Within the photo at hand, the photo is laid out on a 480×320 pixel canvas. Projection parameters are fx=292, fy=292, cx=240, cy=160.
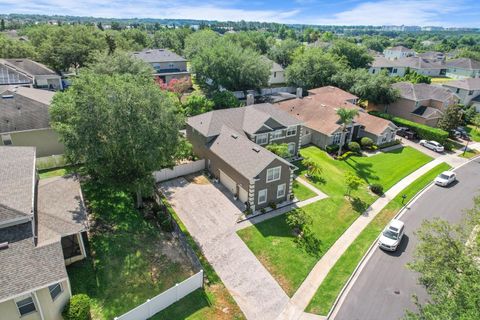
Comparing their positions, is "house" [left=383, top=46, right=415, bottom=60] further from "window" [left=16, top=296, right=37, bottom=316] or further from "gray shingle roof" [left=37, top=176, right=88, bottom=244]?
"window" [left=16, top=296, right=37, bottom=316]

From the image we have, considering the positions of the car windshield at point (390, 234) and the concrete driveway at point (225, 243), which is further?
the car windshield at point (390, 234)

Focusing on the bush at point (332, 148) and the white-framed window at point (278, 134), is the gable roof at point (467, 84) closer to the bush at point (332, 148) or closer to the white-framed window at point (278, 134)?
the bush at point (332, 148)

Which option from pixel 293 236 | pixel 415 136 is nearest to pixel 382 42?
pixel 415 136

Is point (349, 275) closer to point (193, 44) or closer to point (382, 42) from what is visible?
point (193, 44)

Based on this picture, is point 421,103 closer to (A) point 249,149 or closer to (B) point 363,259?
(A) point 249,149

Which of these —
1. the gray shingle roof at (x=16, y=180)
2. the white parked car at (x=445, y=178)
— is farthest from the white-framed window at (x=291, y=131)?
the gray shingle roof at (x=16, y=180)
